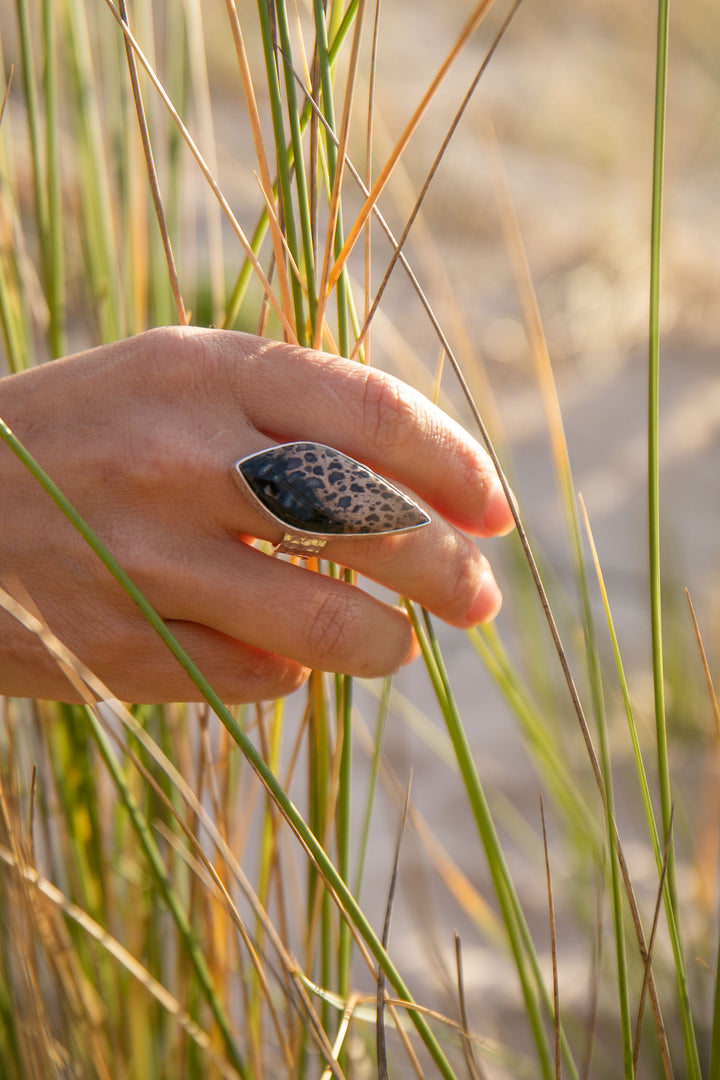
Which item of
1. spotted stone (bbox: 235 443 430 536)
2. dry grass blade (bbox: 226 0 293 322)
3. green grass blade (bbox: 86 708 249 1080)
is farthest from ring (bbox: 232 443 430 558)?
green grass blade (bbox: 86 708 249 1080)

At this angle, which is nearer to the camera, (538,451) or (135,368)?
(135,368)

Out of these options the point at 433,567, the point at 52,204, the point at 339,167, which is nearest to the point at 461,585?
the point at 433,567

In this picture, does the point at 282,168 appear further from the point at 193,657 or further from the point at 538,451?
the point at 538,451

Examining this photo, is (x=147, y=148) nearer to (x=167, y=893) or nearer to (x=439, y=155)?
(x=439, y=155)

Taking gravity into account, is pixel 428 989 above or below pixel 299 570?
below

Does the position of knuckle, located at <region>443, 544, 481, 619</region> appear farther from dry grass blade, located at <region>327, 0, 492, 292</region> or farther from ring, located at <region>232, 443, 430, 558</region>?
dry grass blade, located at <region>327, 0, 492, 292</region>

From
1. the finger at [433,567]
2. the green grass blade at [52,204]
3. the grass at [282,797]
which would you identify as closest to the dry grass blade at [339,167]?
the grass at [282,797]

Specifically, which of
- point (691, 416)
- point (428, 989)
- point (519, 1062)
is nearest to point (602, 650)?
point (428, 989)
